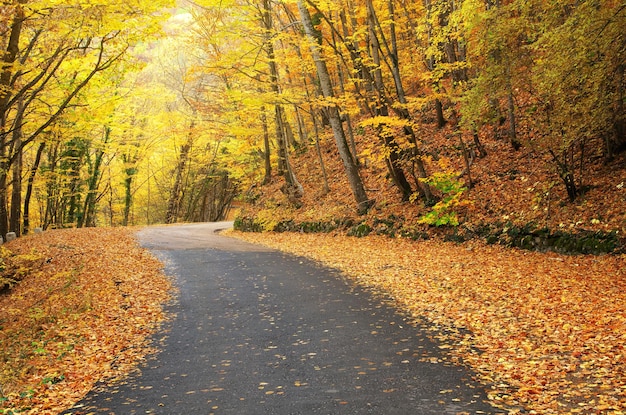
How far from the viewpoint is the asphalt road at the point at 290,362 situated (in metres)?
4.61

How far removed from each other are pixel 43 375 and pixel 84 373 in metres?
0.50

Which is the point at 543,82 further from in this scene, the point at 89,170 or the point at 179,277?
the point at 89,170

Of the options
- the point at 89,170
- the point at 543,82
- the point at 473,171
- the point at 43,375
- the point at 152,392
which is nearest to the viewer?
the point at 152,392

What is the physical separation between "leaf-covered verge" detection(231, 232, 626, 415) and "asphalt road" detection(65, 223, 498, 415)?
0.45 metres

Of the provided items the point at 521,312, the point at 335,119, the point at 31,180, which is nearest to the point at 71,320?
the point at 521,312

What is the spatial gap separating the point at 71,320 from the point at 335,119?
1029cm

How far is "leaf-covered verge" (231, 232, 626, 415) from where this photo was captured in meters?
4.57

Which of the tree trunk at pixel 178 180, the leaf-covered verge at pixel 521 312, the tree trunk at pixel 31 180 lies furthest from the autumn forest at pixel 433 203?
the tree trunk at pixel 178 180

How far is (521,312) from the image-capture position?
22.9 feet

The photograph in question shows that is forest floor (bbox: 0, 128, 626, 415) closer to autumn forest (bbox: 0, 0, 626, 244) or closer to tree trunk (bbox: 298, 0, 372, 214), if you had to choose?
autumn forest (bbox: 0, 0, 626, 244)

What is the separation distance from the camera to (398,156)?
1527 cm

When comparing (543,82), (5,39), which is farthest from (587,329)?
(5,39)

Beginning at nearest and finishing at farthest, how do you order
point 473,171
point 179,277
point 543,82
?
point 543,82 < point 179,277 < point 473,171

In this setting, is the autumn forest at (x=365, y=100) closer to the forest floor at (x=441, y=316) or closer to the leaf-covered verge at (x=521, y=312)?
the leaf-covered verge at (x=521, y=312)
